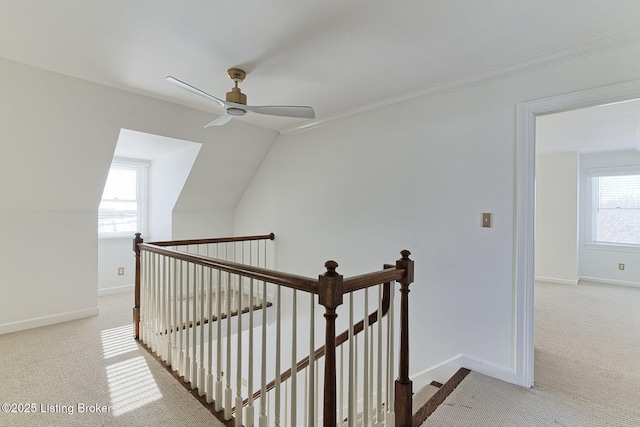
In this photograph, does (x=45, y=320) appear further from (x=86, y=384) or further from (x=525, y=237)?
(x=525, y=237)

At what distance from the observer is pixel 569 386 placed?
7.10 ft

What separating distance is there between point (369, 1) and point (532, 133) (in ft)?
4.95

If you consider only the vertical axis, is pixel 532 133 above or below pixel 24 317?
above

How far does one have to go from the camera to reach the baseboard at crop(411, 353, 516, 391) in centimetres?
225

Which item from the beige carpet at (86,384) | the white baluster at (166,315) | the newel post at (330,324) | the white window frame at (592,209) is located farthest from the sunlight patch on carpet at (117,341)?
the white window frame at (592,209)

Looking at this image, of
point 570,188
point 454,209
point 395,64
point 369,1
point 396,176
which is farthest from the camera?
point 570,188

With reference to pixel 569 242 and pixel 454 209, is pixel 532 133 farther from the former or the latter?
pixel 569 242

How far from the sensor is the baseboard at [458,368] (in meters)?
2.25

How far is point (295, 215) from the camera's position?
398 cm

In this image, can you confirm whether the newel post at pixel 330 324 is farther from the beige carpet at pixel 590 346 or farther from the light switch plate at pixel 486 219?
the beige carpet at pixel 590 346

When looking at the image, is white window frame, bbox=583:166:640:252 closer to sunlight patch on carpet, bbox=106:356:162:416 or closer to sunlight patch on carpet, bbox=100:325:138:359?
sunlight patch on carpet, bbox=106:356:162:416

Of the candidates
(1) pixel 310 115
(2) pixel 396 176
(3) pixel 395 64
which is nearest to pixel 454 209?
(2) pixel 396 176

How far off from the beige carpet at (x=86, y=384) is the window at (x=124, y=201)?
1.89 meters

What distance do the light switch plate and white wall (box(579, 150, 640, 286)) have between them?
4613mm
